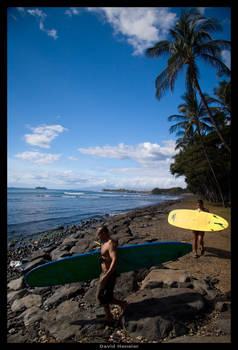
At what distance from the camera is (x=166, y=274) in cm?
360

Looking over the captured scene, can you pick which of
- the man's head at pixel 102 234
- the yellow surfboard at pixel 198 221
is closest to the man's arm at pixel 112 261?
the man's head at pixel 102 234

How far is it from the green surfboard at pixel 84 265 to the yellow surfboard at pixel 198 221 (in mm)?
1143

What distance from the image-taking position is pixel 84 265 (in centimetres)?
329

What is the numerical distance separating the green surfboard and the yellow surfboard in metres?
1.14

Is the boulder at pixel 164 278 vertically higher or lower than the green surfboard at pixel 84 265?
lower

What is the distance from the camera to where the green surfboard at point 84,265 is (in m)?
3.18

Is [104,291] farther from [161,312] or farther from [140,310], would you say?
[161,312]

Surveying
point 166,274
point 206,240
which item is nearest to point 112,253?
point 166,274

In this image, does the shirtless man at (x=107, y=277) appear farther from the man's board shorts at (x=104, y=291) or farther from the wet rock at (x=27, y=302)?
the wet rock at (x=27, y=302)

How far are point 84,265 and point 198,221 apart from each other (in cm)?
309

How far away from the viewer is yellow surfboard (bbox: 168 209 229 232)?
4.10 m

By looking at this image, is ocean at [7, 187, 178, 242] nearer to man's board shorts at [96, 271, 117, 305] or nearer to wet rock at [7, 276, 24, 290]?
wet rock at [7, 276, 24, 290]

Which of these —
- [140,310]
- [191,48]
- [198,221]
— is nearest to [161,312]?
[140,310]
